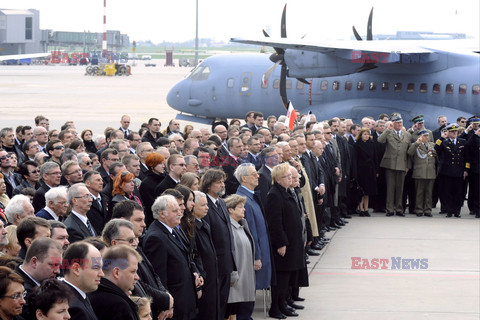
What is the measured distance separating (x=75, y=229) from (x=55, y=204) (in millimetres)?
508

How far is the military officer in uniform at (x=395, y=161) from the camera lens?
17453 millimetres

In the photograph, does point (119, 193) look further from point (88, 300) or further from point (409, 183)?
point (409, 183)

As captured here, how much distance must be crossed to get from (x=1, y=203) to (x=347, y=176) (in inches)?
367

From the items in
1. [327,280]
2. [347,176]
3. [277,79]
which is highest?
[277,79]

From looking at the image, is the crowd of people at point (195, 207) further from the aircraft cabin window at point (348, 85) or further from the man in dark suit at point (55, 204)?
the aircraft cabin window at point (348, 85)

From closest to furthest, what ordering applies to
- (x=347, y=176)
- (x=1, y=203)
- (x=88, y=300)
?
1. (x=88, y=300)
2. (x=1, y=203)
3. (x=347, y=176)

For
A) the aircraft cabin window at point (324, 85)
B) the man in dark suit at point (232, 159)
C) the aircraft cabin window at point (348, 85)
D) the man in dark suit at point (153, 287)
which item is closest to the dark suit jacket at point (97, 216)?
the man in dark suit at point (153, 287)

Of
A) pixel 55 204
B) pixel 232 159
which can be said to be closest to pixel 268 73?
pixel 232 159

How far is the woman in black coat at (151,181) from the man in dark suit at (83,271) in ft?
13.7

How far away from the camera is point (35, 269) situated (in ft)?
19.1

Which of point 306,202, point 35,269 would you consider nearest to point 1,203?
point 35,269

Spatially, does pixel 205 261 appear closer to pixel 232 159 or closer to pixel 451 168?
pixel 232 159

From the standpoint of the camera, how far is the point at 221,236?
8.92 metres

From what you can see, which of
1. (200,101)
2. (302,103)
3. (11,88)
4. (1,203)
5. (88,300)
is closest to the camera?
(88,300)
